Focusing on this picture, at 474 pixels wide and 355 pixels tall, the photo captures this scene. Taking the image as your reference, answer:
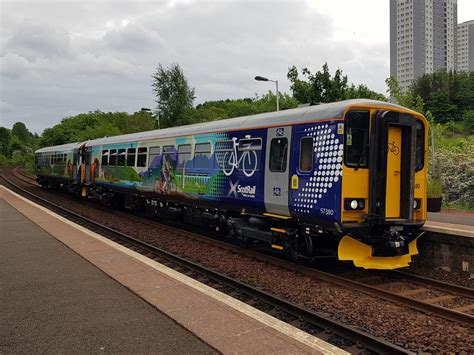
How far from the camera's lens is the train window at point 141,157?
1523 cm

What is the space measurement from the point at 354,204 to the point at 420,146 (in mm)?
2327

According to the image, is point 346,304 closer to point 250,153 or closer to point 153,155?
point 250,153

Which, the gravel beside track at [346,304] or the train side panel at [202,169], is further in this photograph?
the train side panel at [202,169]

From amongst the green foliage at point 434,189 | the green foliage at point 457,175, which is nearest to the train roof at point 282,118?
the green foliage at point 434,189

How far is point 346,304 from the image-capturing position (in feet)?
21.5

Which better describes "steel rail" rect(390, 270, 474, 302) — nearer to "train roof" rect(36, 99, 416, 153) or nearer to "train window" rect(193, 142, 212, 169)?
"train roof" rect(36, 99, 416, 153)

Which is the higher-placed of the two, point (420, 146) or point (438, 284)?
point (420, 146)

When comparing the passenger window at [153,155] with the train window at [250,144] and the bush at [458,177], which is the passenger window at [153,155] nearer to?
the train window at [250,144]

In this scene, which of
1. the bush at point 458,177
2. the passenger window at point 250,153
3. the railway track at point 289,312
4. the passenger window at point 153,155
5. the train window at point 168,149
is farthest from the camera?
the bush at point 458,177

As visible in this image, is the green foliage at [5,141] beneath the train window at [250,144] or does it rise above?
above

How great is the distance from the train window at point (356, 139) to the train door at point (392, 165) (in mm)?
118

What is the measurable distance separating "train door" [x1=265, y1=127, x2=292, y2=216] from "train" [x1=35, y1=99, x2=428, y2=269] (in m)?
0.02

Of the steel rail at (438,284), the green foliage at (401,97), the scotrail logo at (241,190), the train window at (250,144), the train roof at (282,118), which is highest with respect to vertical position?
the green foliage at (401,97)

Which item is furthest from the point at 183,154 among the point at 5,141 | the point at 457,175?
the point at 5,141
